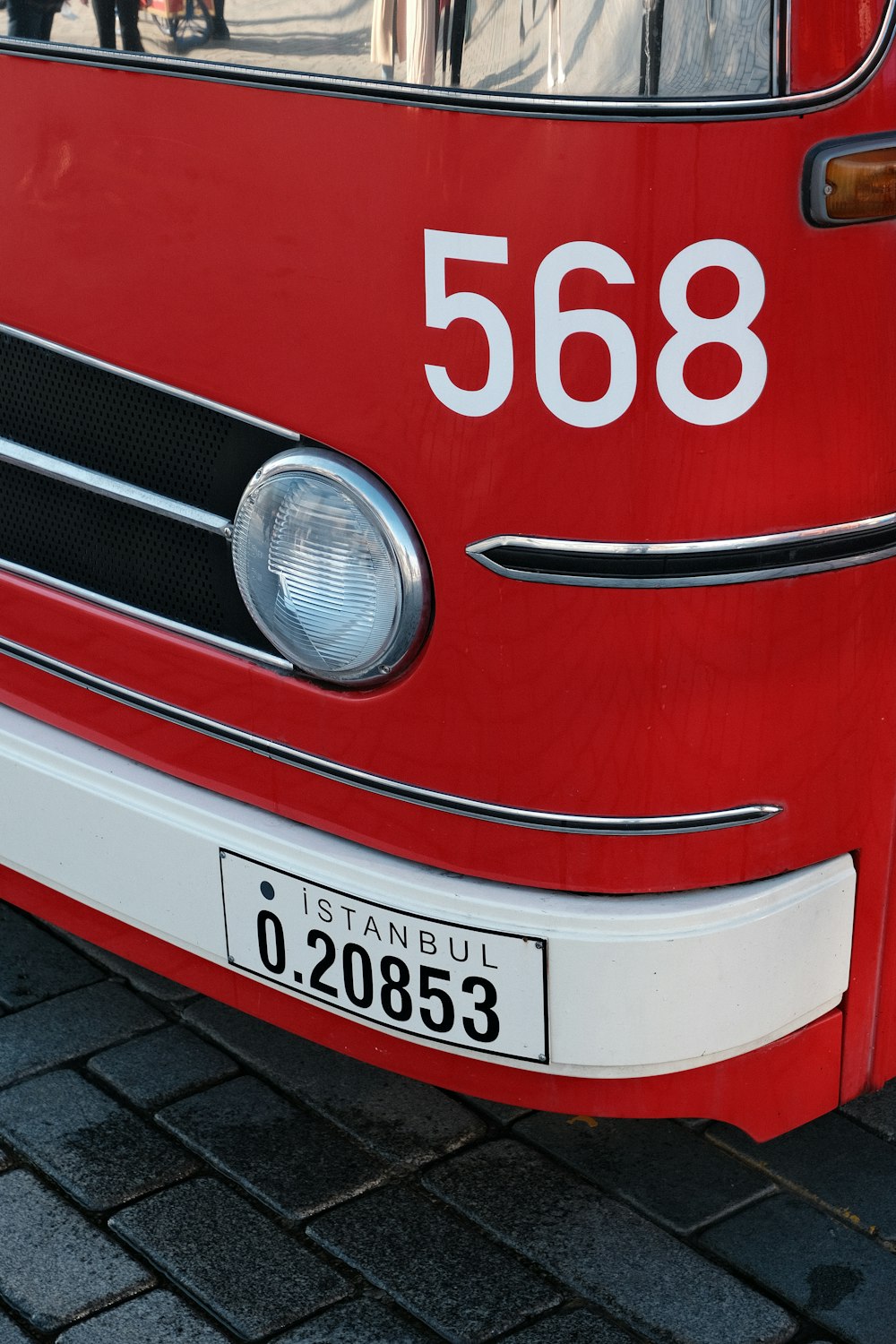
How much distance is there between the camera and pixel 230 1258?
212 cm

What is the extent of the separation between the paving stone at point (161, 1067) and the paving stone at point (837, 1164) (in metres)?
0.80

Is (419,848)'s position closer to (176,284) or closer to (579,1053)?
(579,1053)

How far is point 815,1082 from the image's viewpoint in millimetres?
1949

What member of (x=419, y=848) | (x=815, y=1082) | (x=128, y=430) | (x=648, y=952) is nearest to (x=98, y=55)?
(x=128, y=430)

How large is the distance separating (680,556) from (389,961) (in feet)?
1.97

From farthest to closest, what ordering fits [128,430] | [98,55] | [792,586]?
1. [128,430]
2. [98,55]
3. [792,586]

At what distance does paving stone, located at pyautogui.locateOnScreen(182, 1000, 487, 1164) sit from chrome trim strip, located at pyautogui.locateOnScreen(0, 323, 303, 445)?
3.70 feet

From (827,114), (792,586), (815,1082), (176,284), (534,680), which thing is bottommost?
(815,1082)

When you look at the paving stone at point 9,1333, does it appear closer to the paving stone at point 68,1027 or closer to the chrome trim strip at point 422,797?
the paving stone at point 68,1027

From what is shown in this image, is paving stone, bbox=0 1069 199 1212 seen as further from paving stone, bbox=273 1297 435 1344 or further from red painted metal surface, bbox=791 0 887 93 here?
red painted metal surface, bbox=791 0 887 93

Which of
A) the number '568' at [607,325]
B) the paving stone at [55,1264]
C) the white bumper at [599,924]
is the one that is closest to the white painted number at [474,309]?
the number '568' at [607,325]

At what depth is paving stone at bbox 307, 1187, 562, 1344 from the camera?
202cm

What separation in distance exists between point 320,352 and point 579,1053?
0.84 meters

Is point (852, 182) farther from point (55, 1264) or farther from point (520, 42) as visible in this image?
point (55, 1264)
